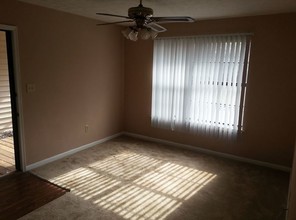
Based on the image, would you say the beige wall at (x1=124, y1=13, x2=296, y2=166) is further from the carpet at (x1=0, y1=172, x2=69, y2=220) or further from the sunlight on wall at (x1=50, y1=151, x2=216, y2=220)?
the carpet at (x1=0, y1=172, x2=69, y2=220)

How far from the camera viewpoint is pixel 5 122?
16.6 feet

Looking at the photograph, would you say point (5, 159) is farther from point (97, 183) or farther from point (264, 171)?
point (264, 171)

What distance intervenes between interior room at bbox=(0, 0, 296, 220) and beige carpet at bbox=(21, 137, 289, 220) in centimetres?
2

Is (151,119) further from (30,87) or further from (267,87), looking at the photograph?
(30,87)

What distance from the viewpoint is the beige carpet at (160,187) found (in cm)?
255

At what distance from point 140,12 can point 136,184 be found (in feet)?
7.09

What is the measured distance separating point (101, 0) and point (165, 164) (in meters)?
2.59

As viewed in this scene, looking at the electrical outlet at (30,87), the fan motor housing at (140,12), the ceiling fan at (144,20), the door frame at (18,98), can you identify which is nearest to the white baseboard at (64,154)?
the door frame at (18,98)

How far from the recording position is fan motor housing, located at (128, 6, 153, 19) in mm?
2217

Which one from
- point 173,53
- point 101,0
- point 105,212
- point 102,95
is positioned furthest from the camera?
point 102,95

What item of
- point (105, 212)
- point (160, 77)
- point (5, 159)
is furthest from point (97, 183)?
point (160, 77)

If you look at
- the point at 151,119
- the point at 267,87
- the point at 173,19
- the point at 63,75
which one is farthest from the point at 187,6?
the point at 151,119

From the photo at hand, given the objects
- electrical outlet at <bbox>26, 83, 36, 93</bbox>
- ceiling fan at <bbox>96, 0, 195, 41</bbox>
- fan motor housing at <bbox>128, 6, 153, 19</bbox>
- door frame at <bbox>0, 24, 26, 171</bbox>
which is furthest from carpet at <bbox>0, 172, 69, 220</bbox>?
fan motor housing at <bbox>128, 6, 153, 19</bbox>

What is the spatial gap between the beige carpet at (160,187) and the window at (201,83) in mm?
668
